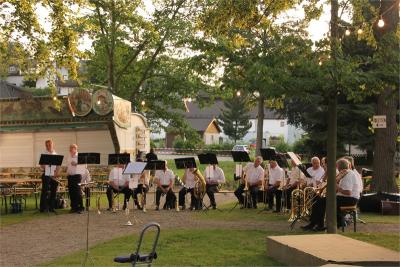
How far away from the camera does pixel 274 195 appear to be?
62.2ft

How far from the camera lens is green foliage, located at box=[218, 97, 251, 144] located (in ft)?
280

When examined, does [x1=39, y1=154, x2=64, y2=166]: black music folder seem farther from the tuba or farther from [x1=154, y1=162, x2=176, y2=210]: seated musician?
the tuba

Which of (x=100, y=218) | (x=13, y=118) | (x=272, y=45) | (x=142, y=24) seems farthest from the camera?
(x=142, y=24)

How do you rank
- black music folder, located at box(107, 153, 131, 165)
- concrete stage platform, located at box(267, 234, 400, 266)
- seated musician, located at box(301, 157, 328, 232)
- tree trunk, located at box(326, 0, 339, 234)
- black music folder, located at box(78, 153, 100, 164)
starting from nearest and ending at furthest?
concrete stage platform, located at box(267, 234, 400, 266)
tree trunk, located at box(326, 0, 339, 234)
seated musician, located at box(301, 157, 328, 232)
black music folder, located at box(78, 153, 100, 164)
black music folder, located at box(107, 153, 131, 165)

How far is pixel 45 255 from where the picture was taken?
11.2 metres

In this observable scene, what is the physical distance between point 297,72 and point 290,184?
639 cm

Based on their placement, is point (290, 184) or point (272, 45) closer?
point (272, 45)

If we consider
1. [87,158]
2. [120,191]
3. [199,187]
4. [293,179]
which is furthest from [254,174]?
[87,158]

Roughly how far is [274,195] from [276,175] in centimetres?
78

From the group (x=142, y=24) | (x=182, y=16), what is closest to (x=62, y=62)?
(x=142, y=24)

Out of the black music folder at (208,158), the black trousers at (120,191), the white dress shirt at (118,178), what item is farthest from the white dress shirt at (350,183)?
the white dress shirt at (118,178)

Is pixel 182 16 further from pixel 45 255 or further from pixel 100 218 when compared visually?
pixel 45 255

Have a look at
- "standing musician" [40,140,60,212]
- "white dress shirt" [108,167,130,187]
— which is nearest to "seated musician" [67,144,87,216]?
"standing musician" [40,140,60,212]

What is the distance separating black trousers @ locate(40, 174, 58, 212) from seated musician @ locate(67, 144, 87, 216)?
600mm
